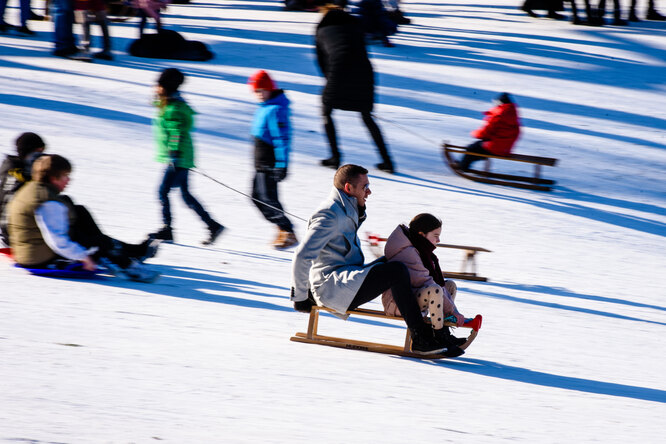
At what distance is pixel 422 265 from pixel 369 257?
9.07 ft

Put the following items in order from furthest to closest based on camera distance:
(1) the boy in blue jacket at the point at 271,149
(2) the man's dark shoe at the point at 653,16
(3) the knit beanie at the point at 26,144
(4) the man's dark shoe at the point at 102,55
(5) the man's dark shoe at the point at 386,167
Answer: (2) the man's dark shoe at the point at 653,16, (4) the man's dark shoe at the point at 102,55, (5) the man's dark shoe at the point at 386,167, (1) the boy in blue jacket at the point at 271,149, (3) the knit beanie at the point at 26,144


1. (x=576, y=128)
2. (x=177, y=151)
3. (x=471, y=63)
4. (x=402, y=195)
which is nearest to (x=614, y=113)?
(x=576, y=128)

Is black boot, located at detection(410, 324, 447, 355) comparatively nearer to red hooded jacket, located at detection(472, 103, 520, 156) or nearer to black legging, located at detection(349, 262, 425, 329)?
black legging, located at detection(349, 262, 425, 329)

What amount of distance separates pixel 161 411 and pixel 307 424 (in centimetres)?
64

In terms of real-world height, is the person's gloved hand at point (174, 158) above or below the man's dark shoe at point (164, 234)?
above

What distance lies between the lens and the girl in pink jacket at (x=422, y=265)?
495cm

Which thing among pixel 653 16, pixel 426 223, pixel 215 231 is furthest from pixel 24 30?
pixel 653 16

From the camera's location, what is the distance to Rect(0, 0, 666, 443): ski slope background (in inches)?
162

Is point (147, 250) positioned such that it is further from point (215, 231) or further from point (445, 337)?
point (445, 337)

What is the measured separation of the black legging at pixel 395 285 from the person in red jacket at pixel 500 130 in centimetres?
569

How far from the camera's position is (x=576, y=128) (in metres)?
12.8

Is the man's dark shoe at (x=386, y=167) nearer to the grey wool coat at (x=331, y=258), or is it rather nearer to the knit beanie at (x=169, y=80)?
the knit beanie at (x=169, y=80)

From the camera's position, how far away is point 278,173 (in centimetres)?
750

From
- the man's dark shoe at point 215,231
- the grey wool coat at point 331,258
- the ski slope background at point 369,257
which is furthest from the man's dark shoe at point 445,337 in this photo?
the man's dark shoe at point 215,231
